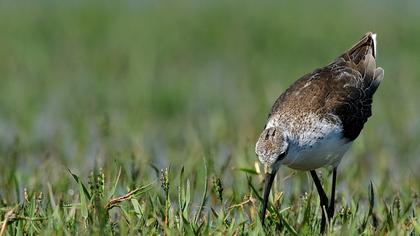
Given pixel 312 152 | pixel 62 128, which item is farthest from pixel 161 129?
pixel 312 152

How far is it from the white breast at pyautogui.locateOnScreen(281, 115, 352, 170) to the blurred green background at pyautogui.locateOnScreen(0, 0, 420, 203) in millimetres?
635

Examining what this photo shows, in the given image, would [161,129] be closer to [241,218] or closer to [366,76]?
[366,76]

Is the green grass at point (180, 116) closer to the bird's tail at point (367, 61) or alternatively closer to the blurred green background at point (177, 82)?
the blurred green background at point (177, 82)

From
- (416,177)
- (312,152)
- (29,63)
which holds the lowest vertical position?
(416,177)

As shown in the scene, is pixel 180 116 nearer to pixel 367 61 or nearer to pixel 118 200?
pixel 367 61

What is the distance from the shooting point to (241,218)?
6.73 metres

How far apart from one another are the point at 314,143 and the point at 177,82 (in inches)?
234

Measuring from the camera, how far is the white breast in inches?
287

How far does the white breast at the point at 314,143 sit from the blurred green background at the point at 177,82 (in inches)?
25.0

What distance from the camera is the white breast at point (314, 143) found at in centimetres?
730

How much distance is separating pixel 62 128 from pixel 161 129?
1.17 metres

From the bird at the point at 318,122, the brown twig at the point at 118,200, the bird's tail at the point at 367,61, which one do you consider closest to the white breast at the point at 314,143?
the bird at the point at 318,122

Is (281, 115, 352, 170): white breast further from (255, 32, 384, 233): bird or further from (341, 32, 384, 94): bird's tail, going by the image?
(341, 32, 384, 94): bird's tail

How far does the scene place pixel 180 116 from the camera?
12141 millimetres
